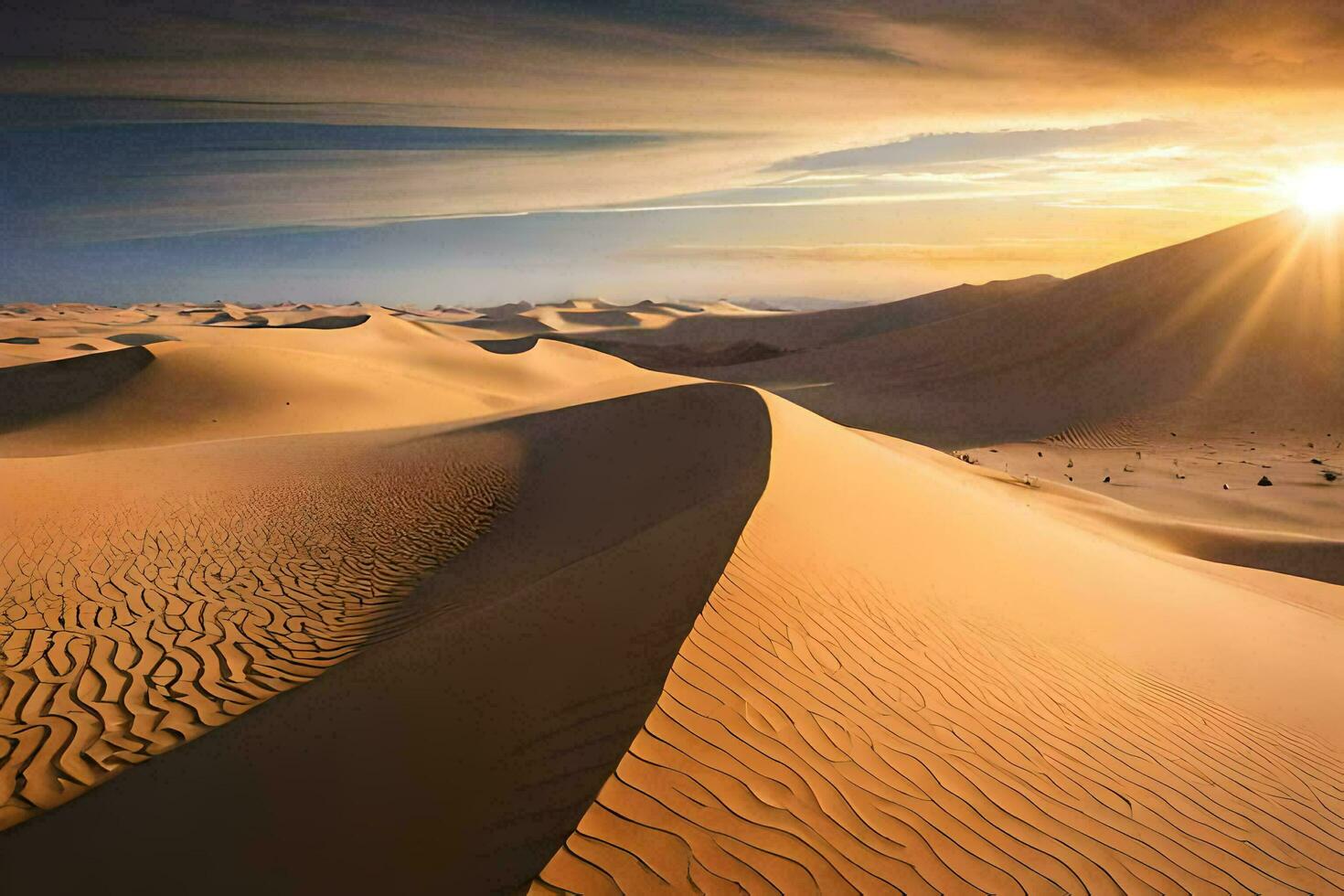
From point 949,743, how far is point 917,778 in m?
0.55

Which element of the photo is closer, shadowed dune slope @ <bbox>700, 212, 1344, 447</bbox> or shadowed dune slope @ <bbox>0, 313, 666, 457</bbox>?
shadowed dune slope @ <bbox>0, 313, 666, 457</bbox>

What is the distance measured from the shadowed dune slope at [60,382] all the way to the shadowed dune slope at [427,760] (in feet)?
76.5

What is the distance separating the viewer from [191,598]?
27.9 ft

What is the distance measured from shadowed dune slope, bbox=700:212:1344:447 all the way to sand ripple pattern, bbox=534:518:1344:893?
23627mm

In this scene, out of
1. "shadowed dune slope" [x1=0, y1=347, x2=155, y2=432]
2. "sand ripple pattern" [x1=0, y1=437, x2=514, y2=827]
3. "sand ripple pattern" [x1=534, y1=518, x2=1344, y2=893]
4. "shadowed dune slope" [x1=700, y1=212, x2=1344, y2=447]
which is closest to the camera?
"sand ripple pattern" [x1=534, y1=518, x2=1344, y2=893]

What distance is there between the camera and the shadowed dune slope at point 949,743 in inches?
138

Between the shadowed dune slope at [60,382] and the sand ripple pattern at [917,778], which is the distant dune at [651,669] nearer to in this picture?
the sand ripple pattern at [917,778]

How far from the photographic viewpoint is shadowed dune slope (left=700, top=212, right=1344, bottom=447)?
92.6 ft

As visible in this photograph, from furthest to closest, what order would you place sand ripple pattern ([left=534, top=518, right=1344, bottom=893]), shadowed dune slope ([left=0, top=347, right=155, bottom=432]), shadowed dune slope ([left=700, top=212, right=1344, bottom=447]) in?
shadowed dune slope ([left=700, top=212, right=1344, bottom=447]) < shadowed dune slope ([left=0, top=347, right=155, bottom=432]) < sand ripple pattern ([left=534, top=518, right=1344, bottom=893])

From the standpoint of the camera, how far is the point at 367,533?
11297 millimetres

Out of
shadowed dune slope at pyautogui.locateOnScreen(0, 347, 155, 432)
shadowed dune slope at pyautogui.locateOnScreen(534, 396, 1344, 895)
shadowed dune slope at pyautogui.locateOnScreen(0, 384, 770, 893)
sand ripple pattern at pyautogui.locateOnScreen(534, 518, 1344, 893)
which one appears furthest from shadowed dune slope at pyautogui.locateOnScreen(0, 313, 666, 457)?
sand ripple pattern at pyautogui.locateOnScreen(534, 518, 1344, 893)

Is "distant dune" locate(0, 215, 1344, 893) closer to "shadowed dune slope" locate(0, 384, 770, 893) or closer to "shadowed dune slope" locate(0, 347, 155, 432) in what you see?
"shadowed dune slope" locate(0, 384, 770, 893)

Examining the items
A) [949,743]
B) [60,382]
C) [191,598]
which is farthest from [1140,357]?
[60,382]

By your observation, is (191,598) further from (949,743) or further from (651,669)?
(949,743)
